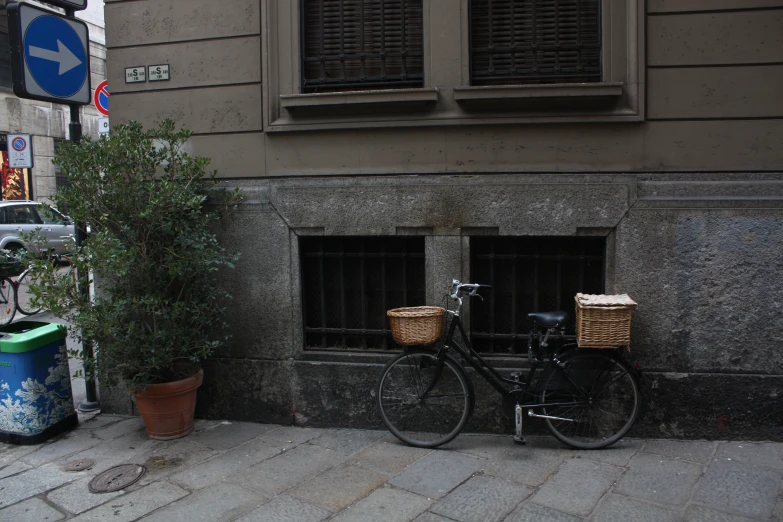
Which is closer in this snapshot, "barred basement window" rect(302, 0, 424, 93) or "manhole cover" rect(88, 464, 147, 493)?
"manhole cover" rect(88, 464, 147, 493)

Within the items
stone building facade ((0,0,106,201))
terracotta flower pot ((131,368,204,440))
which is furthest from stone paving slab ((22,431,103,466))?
stone building facade ((0,0,106,201))

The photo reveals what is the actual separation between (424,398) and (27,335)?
3.19 metres

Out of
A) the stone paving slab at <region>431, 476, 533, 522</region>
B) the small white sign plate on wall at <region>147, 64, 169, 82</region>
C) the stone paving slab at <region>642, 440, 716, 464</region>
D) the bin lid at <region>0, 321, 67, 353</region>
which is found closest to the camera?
the stone paving slab at <region>431, 476, 533, 522</region>

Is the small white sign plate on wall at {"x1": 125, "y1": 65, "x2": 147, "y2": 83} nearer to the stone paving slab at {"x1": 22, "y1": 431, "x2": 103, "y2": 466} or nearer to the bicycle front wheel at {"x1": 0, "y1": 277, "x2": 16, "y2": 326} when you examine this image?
the stone paving slab at {"x1": 22, "y1": 431, "x2": 103, "y2": 466}

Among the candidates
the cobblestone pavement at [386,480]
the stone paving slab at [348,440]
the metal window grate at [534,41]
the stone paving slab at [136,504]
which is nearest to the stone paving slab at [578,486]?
the cobblestone pavement at [386,480]

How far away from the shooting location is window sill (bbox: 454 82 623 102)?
4.82 metres

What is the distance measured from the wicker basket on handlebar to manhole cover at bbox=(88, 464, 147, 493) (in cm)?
206

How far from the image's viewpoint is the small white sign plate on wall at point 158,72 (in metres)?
5.62

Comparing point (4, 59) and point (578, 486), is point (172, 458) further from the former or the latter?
point (4, 59)

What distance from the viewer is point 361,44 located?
211 inches

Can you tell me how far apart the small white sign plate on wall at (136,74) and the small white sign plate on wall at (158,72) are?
57mm

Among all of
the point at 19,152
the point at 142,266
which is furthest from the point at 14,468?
the point at 19,152

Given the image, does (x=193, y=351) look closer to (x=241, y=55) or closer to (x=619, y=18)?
(x=241, y=55)

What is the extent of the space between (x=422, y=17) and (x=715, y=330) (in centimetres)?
336
